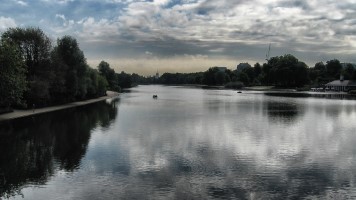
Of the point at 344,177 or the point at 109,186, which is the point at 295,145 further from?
the point at 109,186

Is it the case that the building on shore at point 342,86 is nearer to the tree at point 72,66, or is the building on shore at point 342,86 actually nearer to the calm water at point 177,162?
the tree at point 72,66

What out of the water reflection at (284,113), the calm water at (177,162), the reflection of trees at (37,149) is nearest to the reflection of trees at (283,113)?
the water reflection at (284,113)

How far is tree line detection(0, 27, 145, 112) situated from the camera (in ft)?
173

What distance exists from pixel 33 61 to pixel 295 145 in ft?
→ 203

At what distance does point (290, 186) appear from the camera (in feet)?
68.9

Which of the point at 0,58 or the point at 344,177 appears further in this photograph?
the point at 0,58

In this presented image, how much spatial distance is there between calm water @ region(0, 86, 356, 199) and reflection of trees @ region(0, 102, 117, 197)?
0.07m

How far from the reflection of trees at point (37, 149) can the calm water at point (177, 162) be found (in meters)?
0.07

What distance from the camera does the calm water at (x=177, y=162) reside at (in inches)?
793

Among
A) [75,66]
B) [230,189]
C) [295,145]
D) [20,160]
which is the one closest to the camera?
[230,189]

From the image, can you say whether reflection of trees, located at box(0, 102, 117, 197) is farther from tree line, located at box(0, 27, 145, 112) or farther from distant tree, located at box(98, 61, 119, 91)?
distant tree, located at box(98, 61, 119, 91)

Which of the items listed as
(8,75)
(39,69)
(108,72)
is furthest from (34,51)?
(108,72)

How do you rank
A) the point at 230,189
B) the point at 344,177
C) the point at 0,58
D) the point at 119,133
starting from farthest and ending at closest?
the point at 0,58 < the point at 119,133 < the point at 344,177 < the point at 230,189

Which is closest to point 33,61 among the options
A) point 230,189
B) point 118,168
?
point 118,168
